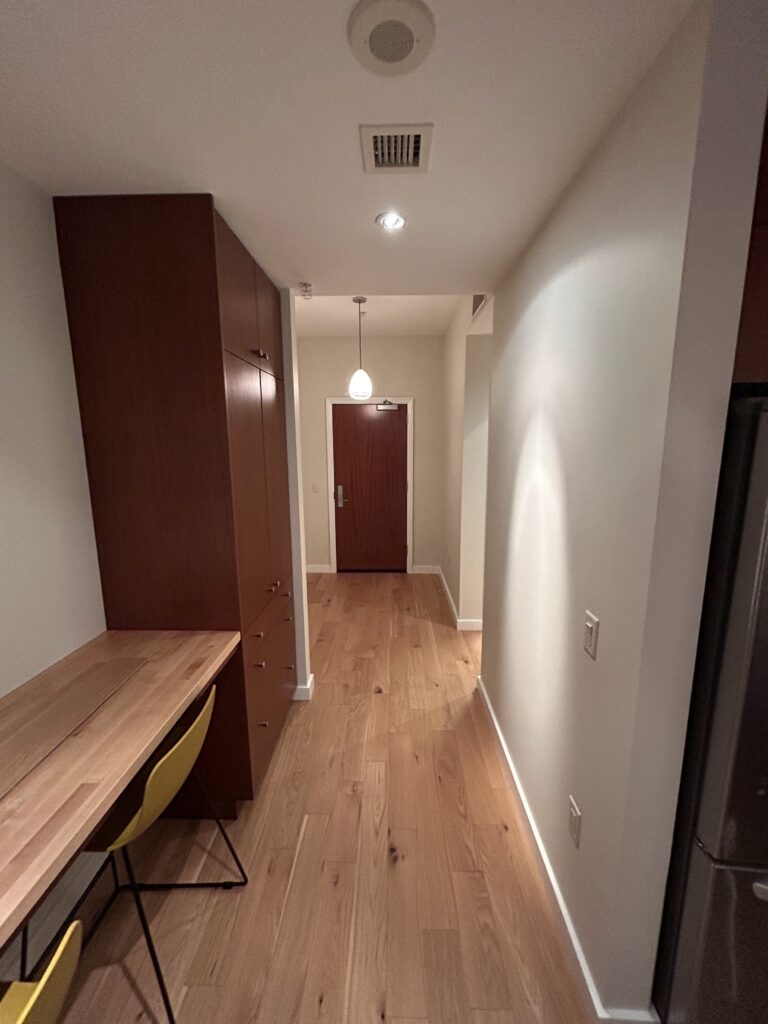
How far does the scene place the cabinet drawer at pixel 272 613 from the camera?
5.92 feet

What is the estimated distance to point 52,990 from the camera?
0.66 m

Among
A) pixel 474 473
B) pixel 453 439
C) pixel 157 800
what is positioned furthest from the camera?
pixel 453 439

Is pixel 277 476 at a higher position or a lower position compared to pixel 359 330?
lower

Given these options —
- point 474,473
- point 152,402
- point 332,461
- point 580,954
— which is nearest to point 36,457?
point 152,402

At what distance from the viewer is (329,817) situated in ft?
5.92

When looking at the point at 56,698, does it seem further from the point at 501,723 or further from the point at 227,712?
the point at 501,723

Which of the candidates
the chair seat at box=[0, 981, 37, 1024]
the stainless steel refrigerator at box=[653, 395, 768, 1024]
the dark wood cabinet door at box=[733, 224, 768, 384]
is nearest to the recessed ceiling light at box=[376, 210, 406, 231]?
the dark wood cabinet door at box=[733, 224, 768, 384]

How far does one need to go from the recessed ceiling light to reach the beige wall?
3.13 meters

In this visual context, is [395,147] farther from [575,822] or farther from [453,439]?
[453,439]

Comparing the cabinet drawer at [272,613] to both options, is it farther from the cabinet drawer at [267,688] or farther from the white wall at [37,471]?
the white wall at [37,471]

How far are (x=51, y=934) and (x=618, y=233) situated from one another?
2.70 meters

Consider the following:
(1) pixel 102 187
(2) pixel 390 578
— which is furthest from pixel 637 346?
(2) pixel 390 578

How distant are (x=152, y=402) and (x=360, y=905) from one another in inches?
76.8

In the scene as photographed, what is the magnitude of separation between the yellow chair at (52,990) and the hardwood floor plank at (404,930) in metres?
0.95
